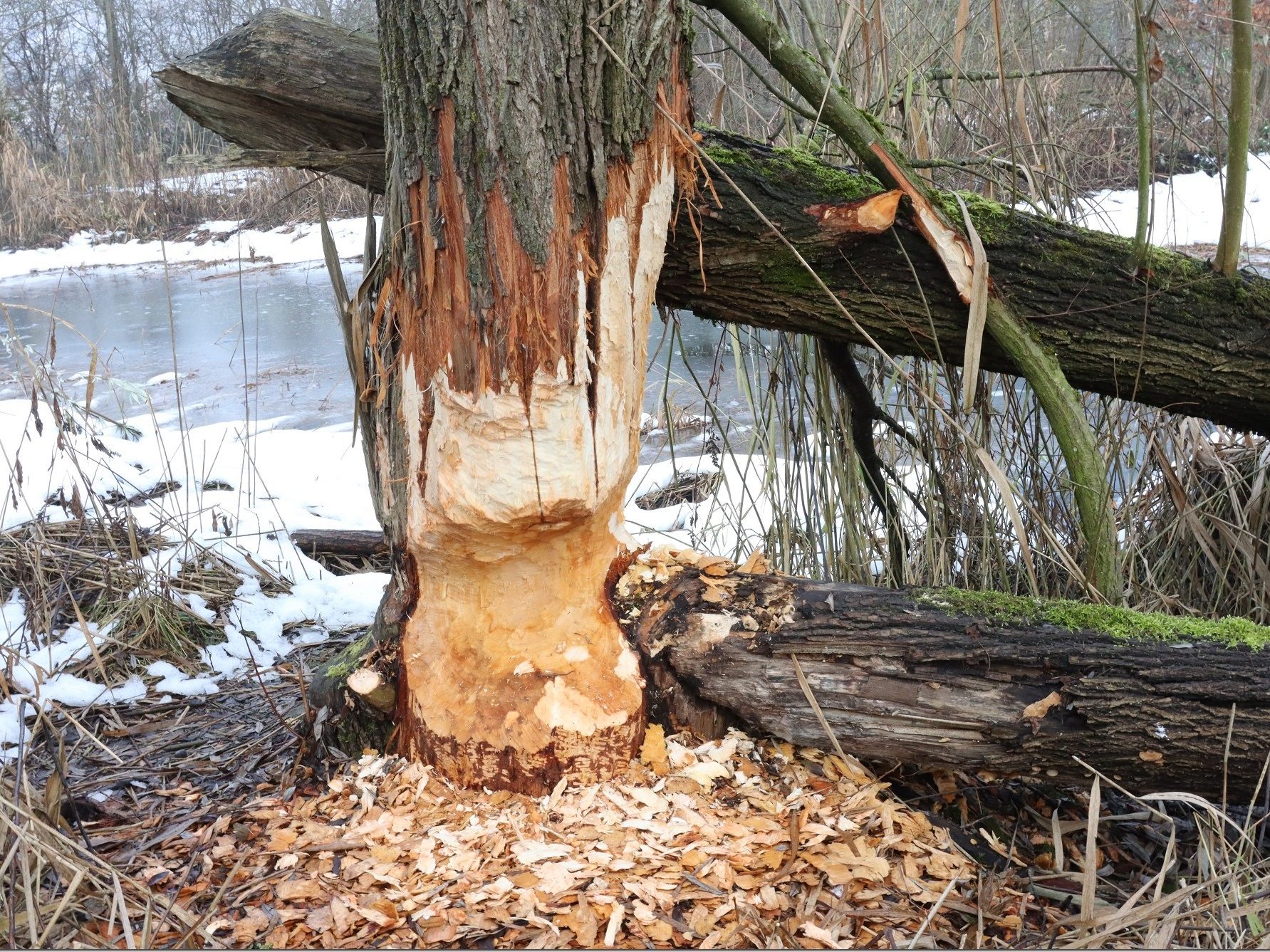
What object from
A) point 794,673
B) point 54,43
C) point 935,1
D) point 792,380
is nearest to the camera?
point 794,673

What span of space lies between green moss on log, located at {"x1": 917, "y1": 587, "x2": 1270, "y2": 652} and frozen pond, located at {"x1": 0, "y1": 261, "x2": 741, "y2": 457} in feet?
3.44

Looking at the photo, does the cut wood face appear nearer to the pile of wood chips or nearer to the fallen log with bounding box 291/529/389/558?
the pile of wood chips

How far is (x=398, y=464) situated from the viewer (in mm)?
2018

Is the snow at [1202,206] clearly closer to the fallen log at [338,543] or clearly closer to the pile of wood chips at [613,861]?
→ the fallen log at [338,543]

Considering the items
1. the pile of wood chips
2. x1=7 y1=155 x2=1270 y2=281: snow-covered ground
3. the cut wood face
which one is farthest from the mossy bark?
x1=7 y1=155 x2=1270 y2=281: snow-covered ground

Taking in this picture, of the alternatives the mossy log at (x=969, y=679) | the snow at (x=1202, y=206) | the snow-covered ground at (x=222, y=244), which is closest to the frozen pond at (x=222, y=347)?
the snow-covered ground at (x=222, y=244)

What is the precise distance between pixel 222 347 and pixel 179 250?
15.7ft

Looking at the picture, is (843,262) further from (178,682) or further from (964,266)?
(178,682)

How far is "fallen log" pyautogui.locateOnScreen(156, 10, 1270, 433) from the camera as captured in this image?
210 cm

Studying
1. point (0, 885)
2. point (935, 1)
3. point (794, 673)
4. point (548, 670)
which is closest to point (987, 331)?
point (794, 673)

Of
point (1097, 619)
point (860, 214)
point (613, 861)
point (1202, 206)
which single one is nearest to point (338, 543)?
point (613, 861)

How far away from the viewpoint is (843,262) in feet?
7.10

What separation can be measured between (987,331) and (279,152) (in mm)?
1615

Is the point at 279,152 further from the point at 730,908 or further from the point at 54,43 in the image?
the point at 54,43
